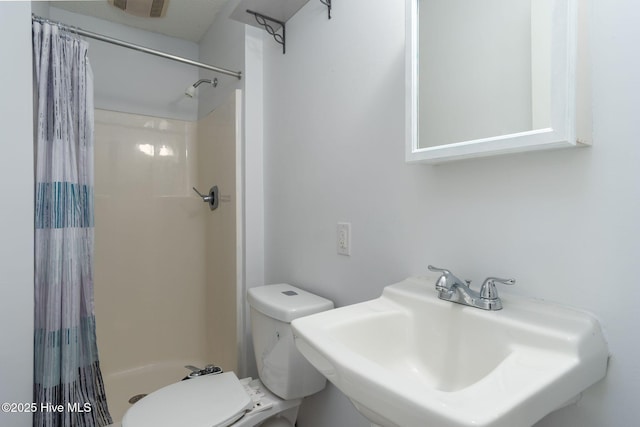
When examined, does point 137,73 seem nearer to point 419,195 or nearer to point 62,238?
point 62,238

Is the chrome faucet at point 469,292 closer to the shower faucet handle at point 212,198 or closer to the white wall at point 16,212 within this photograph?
the white wall at point 16,212

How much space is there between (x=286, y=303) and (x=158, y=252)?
1.48 meters

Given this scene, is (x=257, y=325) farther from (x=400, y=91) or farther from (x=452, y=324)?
(x=400, y=91)

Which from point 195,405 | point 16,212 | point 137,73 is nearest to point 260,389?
point 195,405

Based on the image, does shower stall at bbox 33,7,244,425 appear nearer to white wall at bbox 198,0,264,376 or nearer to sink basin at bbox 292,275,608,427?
Result: white wall at bbox 198,0,264,376

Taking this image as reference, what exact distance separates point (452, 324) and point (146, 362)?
2.20m

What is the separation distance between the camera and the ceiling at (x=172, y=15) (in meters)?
1.91

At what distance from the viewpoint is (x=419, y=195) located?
3.14 feet

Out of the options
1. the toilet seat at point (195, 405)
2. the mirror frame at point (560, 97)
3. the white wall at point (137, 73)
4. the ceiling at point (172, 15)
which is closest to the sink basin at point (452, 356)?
the mirror frame at point (560, 97)

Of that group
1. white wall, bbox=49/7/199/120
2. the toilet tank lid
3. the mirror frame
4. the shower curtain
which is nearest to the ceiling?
white wall, bbox=49/7/199/120

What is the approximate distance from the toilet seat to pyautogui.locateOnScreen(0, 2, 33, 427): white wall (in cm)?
41

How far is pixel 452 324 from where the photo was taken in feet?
2.51

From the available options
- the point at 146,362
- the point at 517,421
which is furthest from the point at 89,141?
the point at 517,421

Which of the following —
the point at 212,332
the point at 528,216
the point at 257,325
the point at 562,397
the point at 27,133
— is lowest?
the point at 212,332
